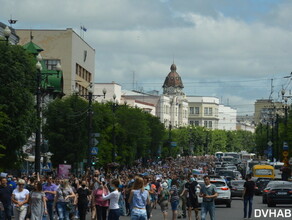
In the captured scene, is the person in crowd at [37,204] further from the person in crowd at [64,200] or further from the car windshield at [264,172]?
the car windshield at [264,172]

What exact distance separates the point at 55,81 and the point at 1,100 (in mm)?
47893

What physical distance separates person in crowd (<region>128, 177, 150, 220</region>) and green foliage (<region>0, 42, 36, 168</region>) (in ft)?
65.3

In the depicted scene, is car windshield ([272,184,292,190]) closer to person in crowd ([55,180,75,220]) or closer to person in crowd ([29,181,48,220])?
person in crowd ([55,180,75,220])

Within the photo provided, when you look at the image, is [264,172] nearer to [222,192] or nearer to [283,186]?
[222,192]

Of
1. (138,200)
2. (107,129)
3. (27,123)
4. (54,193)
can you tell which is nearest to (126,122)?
(107,129)

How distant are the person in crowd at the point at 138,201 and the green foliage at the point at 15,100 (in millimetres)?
19891

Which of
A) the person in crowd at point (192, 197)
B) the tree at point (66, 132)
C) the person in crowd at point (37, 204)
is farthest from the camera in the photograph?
the tree at point (66, 132)

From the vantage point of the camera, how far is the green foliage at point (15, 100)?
39.8 meters

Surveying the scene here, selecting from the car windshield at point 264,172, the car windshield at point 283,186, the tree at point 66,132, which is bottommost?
the car windshield at point 283,186

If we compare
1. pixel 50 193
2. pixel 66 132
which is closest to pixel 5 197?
pixel 50 193

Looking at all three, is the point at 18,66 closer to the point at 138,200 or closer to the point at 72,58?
the point at 138,200

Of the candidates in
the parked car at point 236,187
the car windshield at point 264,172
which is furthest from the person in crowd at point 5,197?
the car windshield at point 264,172

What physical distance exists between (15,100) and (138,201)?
2153 centimetres

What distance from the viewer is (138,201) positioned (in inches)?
765
